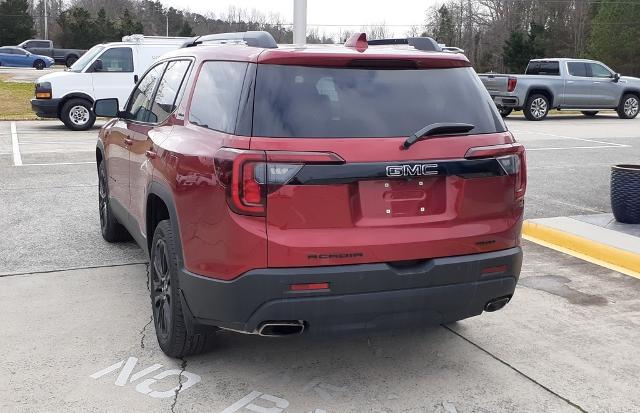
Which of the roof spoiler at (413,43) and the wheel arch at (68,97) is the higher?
the roof spoiler at (413,43)

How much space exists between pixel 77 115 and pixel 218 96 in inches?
567

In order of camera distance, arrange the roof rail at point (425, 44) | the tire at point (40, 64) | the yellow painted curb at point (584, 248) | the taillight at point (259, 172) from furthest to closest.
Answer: the tire at point (40, 64), the yellow painted curb at point (584, 248), the roof rail at point (425, 44), the taillight at point (259, 172)

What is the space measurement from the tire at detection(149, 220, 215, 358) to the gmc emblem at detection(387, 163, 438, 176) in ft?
4.20

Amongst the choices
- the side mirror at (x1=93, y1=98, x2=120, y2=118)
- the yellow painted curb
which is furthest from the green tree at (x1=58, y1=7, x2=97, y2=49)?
the yellow painted curb

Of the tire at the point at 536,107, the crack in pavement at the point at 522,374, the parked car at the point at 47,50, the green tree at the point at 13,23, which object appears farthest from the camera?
the green tree at the point at 13,23

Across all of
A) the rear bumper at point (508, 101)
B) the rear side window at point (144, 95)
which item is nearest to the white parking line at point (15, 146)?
the rear side window at point (144, 95)

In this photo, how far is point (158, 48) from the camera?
1738 cm

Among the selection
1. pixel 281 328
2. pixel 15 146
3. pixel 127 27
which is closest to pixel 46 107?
pixel 15 146

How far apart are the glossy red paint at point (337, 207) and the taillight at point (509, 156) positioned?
2 centimetres

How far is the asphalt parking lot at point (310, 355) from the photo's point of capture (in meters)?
3.65

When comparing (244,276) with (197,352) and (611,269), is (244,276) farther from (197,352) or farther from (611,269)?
(611,269)

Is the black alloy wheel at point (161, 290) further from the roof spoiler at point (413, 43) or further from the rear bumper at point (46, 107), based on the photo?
the rear bumper at point (46, 107)

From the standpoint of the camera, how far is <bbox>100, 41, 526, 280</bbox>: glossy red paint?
3279 mm

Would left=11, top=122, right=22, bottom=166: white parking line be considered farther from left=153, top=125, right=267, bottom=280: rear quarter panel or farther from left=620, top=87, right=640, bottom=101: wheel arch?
left=620, top=87, right=640, bottom=101: wheel arch
